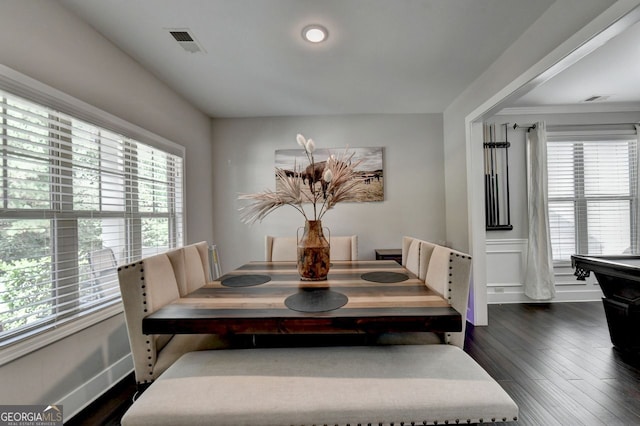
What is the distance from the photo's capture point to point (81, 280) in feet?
5.44

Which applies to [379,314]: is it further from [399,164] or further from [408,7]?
[399,164]

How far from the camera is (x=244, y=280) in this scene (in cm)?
167

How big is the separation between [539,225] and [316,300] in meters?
3.37

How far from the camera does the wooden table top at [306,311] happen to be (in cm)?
103

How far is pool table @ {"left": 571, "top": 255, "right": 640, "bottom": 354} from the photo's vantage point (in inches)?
75.2

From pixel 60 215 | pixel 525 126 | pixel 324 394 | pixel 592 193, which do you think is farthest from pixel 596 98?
pixel 60 215

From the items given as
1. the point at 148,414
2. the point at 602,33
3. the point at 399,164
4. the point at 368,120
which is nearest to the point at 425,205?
the point at 399,164

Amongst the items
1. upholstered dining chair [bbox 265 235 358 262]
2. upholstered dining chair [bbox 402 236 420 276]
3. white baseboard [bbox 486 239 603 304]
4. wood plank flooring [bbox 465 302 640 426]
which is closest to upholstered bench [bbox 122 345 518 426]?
upholstered dining chair [bbox 402 236 420 276]

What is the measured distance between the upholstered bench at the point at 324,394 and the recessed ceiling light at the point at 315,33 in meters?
2.11

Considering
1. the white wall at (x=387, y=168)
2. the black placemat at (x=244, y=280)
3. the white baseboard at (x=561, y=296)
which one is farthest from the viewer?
the white wall at (x=387, y=168)

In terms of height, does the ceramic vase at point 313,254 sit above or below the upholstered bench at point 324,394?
above

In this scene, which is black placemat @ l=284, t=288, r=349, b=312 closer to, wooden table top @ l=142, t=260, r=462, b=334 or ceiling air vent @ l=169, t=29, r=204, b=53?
wooden table top @ l=142, t=260, r=462, b=334

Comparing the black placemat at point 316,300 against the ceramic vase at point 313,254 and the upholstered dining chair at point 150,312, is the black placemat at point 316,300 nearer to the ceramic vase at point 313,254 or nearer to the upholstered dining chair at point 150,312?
the ceramic vase at point 313,254

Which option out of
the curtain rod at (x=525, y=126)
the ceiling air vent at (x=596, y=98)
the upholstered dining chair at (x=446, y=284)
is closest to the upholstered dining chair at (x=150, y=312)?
the upholstered dining chair at (x=446, y=284)
